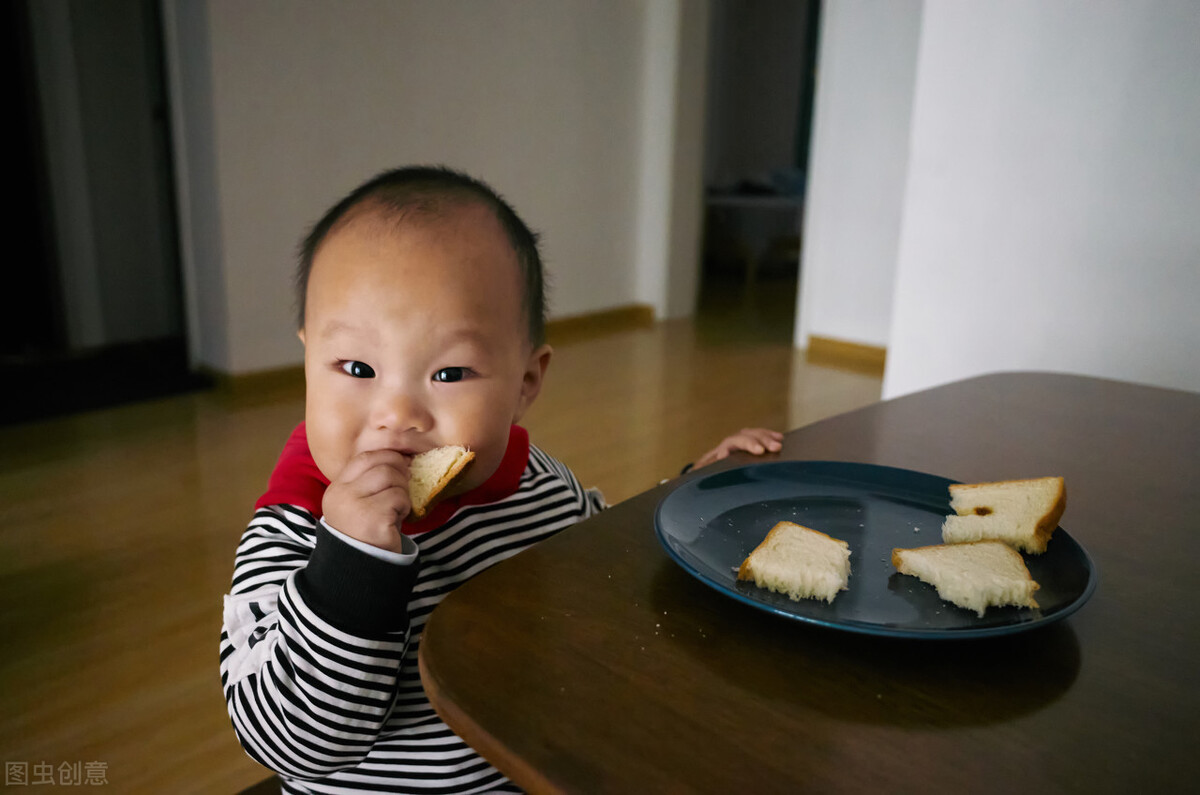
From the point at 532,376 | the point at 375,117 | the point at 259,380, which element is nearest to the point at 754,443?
the point at 532,376

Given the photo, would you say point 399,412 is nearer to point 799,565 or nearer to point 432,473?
point 432,473

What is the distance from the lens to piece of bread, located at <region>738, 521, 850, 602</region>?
1.71 ft

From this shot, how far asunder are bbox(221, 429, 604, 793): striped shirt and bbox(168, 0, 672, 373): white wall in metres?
3.08

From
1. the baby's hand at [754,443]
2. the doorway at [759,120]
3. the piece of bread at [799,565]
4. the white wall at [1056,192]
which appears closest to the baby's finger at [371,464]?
the piece of bread at [799,565]

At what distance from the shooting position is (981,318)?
1.88 metres

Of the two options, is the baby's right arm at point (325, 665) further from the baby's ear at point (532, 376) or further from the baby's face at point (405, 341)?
the baby's ear at point (532, 376)

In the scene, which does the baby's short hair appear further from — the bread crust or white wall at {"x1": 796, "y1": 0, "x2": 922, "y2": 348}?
white wall at {"x1": 796, "y1": 0, "x2": 922, "y2": 348}

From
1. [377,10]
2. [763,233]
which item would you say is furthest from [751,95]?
[377,10]

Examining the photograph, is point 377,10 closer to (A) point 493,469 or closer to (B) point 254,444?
(B) point 254,444

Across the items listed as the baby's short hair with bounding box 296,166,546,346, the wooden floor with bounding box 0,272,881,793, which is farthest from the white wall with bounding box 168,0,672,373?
the baby's short hair with bounding box 296,166,546,346

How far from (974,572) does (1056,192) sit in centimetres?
150

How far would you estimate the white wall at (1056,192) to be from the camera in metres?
1.61

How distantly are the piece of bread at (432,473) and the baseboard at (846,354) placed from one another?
155 inches

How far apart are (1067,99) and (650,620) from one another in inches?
65.5
